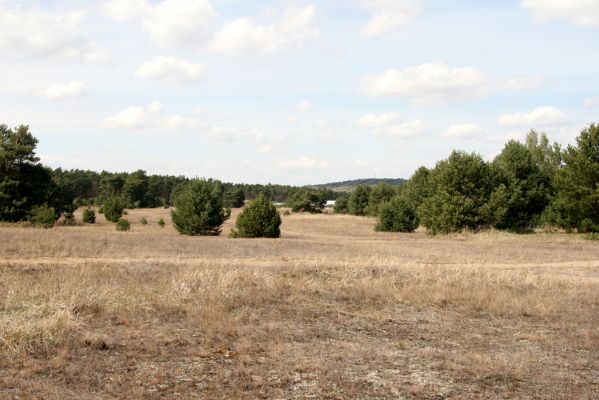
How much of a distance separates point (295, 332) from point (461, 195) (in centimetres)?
3963

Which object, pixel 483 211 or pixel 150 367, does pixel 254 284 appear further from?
pixel 483 211

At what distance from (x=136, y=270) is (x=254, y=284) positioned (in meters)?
4.66

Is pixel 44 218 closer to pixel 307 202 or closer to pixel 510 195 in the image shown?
pixel 510 195

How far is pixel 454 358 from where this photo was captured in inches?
352

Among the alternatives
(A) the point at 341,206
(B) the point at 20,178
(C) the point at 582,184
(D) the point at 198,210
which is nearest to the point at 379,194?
(A) the point at 341,206

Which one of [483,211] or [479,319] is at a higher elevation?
[483,211]

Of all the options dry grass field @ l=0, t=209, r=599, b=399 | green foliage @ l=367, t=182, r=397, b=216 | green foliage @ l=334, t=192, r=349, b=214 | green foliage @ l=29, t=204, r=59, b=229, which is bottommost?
dry grass field @ l=0, t=209, r=599, b=399

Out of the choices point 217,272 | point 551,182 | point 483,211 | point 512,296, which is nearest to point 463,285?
point 512,296

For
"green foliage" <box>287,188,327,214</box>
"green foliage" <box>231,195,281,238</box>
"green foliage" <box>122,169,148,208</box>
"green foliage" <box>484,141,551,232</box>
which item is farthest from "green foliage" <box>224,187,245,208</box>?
"green foliage" <box>231,195,281,238</box>

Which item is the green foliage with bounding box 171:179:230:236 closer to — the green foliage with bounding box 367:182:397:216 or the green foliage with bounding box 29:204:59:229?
the green foliage with bounding box 29:204:59:229

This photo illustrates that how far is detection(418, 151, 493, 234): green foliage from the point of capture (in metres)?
46.3

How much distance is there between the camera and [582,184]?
136 feet

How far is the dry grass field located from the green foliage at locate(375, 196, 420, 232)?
33.0m

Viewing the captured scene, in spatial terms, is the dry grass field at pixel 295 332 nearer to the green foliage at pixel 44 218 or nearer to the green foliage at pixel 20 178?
the green foliage at pixel 44 218
